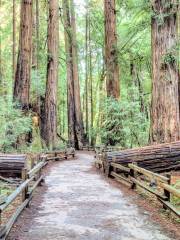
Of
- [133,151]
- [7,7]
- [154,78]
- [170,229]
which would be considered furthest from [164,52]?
[7,7]

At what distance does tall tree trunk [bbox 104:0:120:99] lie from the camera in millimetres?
20391

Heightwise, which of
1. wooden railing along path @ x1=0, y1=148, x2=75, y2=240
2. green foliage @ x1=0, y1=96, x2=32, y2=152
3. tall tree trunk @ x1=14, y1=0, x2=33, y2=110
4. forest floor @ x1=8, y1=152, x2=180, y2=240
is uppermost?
tall tree trunk @ x1=14, y1=0, x2=33, y2=110

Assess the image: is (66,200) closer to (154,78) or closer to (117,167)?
(117,167)

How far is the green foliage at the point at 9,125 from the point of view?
1533 cm

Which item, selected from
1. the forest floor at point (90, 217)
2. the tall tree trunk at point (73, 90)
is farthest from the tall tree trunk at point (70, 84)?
the forest floor at point (90, 217)

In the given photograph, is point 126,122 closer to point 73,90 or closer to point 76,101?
point 76,101

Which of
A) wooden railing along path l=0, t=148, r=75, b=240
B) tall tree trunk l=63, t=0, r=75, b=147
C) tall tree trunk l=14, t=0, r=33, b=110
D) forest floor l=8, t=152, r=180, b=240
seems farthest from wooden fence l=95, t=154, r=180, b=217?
tall tree trunk l=63, t=0, r=75, b=147

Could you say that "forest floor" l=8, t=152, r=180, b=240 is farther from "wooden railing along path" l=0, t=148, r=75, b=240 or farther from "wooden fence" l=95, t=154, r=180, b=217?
"wooden fence" l=95, t=154, r=180, b=217

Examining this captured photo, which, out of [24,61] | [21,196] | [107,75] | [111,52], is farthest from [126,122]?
[21,196]

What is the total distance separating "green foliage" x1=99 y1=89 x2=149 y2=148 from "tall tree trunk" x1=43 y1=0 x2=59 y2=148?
14.4ft

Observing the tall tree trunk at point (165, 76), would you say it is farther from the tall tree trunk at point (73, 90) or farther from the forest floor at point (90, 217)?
the tall tree trunk at point (73, 90)

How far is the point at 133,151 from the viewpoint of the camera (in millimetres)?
12383

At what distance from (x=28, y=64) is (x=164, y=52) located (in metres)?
7.86

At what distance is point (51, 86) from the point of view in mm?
22969
